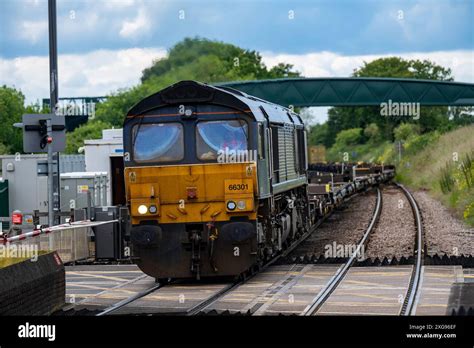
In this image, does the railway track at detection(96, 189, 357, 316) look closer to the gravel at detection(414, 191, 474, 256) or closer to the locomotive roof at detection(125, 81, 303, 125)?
the locomotive roof at detection(125, 81, 303, 125)

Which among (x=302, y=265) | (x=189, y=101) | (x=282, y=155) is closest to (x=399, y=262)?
(x=302, y=265)

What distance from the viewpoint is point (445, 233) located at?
26.4m

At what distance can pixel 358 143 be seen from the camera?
106m

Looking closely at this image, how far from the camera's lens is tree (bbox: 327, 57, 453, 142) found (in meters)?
89.9

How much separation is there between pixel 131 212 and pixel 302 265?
395cm

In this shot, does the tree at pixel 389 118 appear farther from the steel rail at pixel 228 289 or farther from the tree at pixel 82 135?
the steel rail at pixel 228 289

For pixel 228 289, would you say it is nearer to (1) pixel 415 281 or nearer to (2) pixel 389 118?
(1) pixel 415 281

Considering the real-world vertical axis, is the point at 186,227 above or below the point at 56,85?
below

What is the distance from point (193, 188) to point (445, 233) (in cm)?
1097

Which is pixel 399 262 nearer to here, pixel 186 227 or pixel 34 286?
pixel 186 227

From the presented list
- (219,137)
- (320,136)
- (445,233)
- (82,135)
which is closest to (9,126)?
(82,135)

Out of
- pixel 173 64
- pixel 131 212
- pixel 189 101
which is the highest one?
pixel 173 64

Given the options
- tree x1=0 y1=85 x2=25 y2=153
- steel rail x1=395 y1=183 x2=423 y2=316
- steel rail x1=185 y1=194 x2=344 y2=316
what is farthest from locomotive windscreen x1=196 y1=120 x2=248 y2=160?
tree x1=0 y1=85 x2=25 y2=153

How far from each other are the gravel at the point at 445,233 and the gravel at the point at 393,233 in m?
0.45
